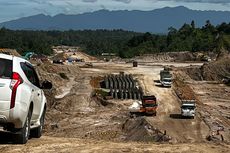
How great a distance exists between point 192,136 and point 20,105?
97.4 ft

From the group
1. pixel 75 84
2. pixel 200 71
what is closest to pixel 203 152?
pixel 75 84

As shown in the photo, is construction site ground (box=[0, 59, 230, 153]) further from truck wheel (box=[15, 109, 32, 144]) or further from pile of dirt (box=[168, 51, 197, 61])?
pile of dirt (box=[168, 51, 197, 61])

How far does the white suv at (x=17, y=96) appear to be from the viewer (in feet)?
34.8

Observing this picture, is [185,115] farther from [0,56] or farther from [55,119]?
[0,56]

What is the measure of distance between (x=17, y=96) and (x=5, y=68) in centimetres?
65

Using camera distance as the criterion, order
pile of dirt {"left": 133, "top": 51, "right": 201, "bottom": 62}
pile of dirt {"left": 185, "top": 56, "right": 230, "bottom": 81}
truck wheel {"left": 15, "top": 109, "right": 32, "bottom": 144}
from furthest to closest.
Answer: pile of dirt {"left": 133, "top": 51, "right": 201, "bottom": 62} → pile of dirt {"left": 185, "top": 56, "right": 230, "bottom": 81} → truck wheel {"left": 15, "top": 109, "right": 32, "bottom": 144}

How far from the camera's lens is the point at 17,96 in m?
10.7

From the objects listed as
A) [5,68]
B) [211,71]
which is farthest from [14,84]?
[211,71]

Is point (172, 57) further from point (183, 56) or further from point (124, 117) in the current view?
point (124, 117)

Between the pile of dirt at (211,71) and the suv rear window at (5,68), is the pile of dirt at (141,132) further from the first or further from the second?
the pile of dirt at (211,71)

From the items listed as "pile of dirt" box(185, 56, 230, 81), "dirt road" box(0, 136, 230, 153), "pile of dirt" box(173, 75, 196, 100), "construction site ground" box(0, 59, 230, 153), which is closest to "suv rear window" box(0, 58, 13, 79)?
"dirt road" box(0, 136, 230, 153)

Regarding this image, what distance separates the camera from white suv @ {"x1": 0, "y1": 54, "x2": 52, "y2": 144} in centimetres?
1061

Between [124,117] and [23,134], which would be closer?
[23,134]

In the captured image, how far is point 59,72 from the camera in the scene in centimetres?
8044
